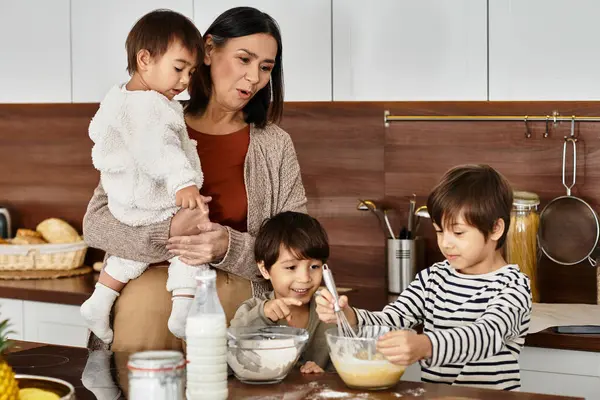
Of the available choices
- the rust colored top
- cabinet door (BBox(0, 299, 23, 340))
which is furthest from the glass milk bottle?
cabinet door (BBox(0, 299, 23, 340))

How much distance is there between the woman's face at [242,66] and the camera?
7.30ft

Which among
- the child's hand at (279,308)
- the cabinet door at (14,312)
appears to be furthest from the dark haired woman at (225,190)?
the cabinet door at (14,312)

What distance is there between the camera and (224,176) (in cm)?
230

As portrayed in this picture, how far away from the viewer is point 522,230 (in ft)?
8.90

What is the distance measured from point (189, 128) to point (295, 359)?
872 mm

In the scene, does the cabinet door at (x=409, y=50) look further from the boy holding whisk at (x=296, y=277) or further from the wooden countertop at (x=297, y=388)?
the wooden countertop at (x=297, y=388)

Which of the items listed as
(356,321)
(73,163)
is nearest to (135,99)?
(356,321)

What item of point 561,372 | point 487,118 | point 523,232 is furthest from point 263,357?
point 487,118

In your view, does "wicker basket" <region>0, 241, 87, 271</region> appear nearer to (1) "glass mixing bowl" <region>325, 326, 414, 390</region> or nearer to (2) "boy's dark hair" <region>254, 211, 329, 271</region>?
(2) "boy's dark hair" <region>254, 211, 329, 271</region>

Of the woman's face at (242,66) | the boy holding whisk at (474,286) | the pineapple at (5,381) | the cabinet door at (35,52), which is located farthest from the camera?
the cabinet door at (35,52)

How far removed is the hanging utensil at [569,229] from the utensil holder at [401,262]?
405mm

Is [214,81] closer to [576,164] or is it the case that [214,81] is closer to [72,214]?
[576,164]

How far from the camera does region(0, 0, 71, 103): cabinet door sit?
3328mm

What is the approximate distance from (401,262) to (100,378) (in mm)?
1451
